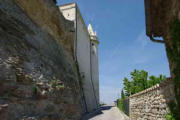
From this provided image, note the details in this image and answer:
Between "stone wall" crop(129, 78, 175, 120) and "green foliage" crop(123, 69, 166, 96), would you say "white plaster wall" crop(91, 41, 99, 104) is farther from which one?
"stone wall" crop(129, 78, 175, 120)

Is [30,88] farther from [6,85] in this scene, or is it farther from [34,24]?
[34,24]

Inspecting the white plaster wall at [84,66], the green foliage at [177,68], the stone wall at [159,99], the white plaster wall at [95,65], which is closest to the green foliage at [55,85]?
the stone wall at [159,99]

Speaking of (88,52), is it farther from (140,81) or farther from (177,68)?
(177,68)

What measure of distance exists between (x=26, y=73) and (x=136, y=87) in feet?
67.9

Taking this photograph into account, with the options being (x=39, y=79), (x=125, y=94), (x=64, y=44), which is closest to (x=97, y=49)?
(x=125, y=94)

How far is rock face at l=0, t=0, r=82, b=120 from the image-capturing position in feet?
15.0

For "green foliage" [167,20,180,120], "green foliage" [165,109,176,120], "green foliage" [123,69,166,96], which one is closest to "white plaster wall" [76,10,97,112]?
"green foliage" [123,69,166,96]

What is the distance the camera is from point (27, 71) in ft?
18.5

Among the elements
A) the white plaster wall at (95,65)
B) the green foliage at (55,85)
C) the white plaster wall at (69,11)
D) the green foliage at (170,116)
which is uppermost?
the white plaster wall at (69,11)

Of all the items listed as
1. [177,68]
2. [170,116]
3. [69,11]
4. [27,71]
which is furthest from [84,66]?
[177,68]

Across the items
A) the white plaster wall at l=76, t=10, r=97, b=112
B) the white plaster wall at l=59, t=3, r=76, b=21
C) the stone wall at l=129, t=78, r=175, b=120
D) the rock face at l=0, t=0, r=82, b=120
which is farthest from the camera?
the white plaster wall at l=59, t=3, r=76, b=21

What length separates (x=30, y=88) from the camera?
17.6 feet

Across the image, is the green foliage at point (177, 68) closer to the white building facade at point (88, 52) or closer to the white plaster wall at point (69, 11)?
the white building facade at point (88, 52)

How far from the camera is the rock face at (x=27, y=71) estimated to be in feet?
15.0
